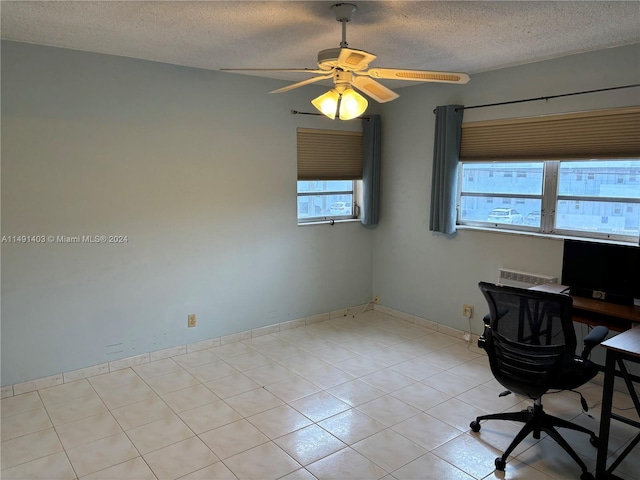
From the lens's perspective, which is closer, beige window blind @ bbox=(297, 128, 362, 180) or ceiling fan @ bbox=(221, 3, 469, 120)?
ceiling fan @ bbox=(221, 3, 469, 120)

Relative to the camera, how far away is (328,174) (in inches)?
197

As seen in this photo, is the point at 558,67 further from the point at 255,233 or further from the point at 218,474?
the point at 218,474

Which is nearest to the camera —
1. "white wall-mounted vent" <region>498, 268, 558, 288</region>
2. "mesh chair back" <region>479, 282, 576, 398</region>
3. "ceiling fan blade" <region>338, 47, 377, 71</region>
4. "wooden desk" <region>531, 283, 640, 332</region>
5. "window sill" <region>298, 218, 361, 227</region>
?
"ceiling fan blade" <region>338, 47, 377, 71</region>

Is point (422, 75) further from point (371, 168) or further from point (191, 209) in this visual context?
point (371, 168)

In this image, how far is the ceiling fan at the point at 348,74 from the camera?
7.95 feet

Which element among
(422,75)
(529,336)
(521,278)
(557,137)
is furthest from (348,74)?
(521,278)

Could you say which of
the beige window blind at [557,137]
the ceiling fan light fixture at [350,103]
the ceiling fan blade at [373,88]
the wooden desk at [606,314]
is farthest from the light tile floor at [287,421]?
the ceiling fan blade at [373,88]

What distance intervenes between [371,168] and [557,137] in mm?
1922

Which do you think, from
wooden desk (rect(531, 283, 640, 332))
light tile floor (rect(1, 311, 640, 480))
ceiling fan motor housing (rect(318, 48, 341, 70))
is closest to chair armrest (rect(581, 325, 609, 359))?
wooden desk (rect(531, 283, 640, 332))

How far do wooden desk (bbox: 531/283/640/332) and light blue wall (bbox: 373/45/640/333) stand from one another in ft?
1.95

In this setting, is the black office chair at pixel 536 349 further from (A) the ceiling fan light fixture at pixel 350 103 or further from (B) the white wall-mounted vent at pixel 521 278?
(A) the ceiling fan light fixture at pixel 350 103

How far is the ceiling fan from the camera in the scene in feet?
7.95

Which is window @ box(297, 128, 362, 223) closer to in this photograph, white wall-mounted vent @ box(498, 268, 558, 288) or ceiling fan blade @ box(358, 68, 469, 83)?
white wall-mounted vent @ box(498, 268, 558, 288)

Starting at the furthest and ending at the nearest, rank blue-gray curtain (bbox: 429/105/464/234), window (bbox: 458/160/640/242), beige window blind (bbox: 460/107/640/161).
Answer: blue-gray curtain (bbox: 429/105/464/234) → window (bbox: 458/160/640/242) → beige window blind (bbox: 460/107/640/161)
